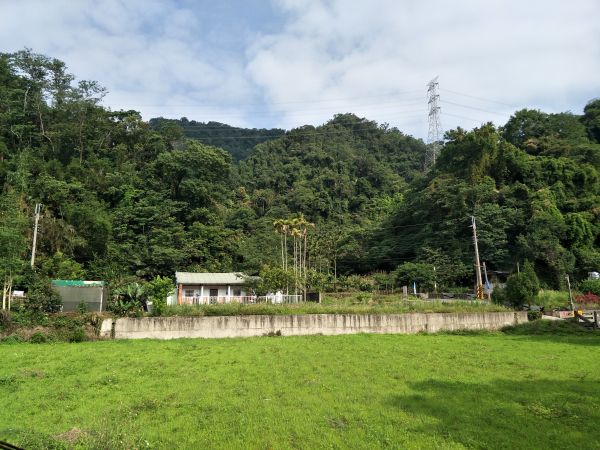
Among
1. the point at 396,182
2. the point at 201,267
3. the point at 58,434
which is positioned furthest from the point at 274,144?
the point at 58,434

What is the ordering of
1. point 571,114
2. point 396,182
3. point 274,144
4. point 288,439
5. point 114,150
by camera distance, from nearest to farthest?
1. point 288,439
2. point 114,150
3. point 571,114
4. point 396,182
5. point 274,144

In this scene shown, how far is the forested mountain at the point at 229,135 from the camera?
367ft

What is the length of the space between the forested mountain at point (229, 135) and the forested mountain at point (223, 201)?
4679 centimetres

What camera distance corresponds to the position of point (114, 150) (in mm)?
54219

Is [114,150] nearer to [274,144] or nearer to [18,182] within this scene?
[18,182]

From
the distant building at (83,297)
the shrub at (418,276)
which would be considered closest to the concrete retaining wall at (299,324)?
the distant building at (83,297)

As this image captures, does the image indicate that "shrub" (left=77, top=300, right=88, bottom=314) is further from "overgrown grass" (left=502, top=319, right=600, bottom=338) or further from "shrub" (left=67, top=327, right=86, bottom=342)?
"overgrown grass" (left=502, top=319, right=600, bottom=338)

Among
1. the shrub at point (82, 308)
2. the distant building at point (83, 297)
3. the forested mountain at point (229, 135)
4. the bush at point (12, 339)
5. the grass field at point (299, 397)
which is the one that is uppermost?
the forested mountain at point (229, 135)

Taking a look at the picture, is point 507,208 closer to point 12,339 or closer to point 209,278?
point 209,278

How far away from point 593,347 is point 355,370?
11.9 m

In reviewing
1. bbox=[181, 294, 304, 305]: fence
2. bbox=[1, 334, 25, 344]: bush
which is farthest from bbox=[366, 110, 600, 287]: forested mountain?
bbox=[1, 334, 25, 344]: bush

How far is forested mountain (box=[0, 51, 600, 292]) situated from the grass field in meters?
26.2

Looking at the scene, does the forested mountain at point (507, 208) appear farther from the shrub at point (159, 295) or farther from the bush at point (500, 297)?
the shrub at point (159, 295)

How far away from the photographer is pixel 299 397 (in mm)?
9891
